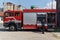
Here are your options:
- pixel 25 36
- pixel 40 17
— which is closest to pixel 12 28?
pixel 40 17

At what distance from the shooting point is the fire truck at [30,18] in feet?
90.1

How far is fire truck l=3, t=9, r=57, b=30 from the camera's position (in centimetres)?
2745

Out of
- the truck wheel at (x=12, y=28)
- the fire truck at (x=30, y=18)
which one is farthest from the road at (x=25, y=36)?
the truck wheel at (x=12, y=28)

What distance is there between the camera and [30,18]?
27.9m

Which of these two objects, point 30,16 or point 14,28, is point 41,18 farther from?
point 14,28

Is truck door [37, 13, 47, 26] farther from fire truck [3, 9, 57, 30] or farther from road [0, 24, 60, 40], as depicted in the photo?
road [0, 24, 60, 40]

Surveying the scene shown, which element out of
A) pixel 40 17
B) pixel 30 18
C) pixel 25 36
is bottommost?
pixel 25 36

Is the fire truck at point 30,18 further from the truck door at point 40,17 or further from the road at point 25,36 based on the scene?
the road at point 25,36

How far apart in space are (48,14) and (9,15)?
16.8ft

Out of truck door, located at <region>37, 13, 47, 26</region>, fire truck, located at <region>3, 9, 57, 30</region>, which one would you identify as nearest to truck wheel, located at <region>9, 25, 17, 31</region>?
fire truck, located at <region>3, 9, 57, 30</region>

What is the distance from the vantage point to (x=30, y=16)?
91.4 ft

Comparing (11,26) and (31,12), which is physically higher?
(31,12)

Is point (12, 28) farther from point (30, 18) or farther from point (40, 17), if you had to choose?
point (40, 17)

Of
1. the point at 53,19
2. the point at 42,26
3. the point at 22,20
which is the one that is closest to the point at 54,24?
the point at 53,19
